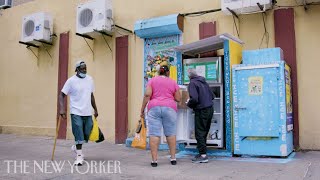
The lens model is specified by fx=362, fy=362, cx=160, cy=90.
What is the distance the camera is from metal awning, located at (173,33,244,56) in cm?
706

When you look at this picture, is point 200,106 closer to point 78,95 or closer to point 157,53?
point 78,95

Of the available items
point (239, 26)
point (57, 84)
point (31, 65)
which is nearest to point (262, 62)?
point (239, 26)

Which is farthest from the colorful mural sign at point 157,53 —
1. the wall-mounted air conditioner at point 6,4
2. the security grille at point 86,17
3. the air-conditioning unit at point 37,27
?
the wall-mounted air conditioner at point 6,4

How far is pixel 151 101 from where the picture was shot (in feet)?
20.3

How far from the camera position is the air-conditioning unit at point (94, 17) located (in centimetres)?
998

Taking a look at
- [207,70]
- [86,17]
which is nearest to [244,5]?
[207,70]

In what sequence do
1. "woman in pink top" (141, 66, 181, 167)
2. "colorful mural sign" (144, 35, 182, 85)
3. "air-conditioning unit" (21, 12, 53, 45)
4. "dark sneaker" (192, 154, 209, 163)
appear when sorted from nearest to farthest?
"woman in pink top" (141, 66, 181, 167) < "dark sneaker" (192, 154, 209, 163) < "colorful mural sign" (144, 35, 182, 85) < "air-conditioning unit" (21, 12, 53, 45)

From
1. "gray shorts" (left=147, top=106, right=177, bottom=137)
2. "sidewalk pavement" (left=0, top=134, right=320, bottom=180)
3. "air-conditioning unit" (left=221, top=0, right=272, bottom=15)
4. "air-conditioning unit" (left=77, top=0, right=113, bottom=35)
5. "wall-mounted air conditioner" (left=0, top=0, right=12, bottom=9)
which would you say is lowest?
"sidewalk pavement" (left=0, top=134, right=320, bottom=180)

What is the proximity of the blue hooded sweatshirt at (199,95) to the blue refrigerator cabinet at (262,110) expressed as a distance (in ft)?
2.11

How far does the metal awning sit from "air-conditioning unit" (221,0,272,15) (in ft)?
2.48

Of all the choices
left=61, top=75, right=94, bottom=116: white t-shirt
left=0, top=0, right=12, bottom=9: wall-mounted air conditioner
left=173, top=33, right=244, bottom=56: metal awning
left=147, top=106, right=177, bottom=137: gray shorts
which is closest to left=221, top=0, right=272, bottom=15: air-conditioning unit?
left=173, top=33, right=244, bottom=56: metal awning

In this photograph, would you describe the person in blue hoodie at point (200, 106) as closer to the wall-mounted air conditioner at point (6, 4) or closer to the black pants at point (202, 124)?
the black pants at point (202, 124)

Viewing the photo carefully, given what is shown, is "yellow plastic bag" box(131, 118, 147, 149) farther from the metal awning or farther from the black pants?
the metal awning

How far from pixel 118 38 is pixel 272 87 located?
5048 mm
